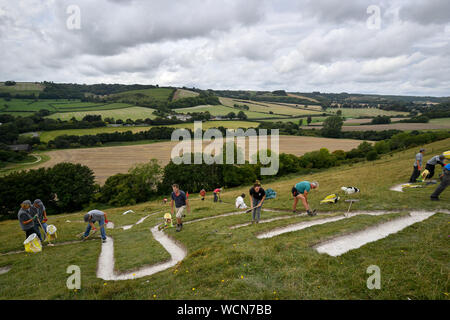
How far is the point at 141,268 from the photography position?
10.4 m

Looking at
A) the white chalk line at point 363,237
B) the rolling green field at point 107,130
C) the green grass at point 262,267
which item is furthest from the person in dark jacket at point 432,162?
the rolling green field at point 107,130

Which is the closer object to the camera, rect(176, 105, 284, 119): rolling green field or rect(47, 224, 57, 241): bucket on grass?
rect(47, 224, 57, 241): bucket on grass

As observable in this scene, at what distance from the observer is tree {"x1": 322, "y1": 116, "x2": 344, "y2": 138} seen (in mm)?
109088

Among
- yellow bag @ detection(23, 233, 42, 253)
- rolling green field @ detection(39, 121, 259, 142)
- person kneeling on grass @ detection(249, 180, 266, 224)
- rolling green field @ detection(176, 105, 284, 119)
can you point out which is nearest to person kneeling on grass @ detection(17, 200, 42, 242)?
yellow bag @ detection(23, 233, 42, 253)

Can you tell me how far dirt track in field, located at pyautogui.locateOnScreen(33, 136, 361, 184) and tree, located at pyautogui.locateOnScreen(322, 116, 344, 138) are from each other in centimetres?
1263

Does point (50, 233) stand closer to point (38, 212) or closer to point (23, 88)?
point (38, 212)

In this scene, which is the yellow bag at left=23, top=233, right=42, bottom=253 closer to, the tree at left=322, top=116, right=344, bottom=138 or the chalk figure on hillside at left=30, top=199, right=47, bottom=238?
the chalk figure on hillside at left=30, top=199, right=47, bottom=238

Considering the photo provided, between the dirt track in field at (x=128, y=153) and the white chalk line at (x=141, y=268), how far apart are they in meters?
56.3

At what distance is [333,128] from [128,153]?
95686 millimetres

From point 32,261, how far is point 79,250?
2.04 metres

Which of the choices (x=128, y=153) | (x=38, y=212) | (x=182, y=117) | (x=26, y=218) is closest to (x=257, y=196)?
(x=26, y=218)
